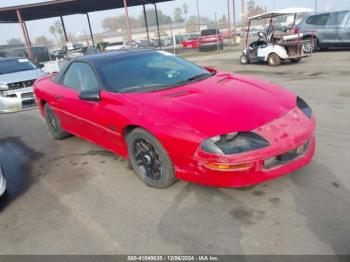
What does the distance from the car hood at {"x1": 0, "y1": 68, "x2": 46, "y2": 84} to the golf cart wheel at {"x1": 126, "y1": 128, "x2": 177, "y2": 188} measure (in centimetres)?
611

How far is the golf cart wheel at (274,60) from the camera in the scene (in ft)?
39.6

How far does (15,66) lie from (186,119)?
8.34 meters

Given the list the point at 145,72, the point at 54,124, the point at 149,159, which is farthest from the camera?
the point at 54,124

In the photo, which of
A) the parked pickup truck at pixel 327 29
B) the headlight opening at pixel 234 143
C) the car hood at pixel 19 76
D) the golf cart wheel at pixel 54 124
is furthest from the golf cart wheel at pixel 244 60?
the headlight opening at pixel 234 143

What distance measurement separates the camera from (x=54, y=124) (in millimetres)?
5465

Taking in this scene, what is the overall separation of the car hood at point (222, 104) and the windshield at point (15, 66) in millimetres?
7288

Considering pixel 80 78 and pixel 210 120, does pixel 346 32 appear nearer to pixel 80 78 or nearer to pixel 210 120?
pixel 80 78

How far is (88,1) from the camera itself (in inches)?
995

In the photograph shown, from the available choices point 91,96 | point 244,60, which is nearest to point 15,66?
point 91,96

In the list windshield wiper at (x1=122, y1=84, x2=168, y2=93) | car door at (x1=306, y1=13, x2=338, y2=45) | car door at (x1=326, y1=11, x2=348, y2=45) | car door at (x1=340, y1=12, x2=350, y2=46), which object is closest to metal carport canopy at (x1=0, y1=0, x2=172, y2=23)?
car door at (x1=306, y1=13, x2=338, y2=45)

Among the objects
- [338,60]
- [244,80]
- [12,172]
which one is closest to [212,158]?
[244,80]

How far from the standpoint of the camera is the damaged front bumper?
27.2ft

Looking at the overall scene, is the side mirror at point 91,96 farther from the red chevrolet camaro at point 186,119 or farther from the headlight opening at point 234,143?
the headlight opening at point 234,143

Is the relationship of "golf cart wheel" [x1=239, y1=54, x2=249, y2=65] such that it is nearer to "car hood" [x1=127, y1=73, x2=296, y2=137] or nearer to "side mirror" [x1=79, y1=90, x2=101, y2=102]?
"car hood" [x1=127, y1=73, x2=296, y2=137]
